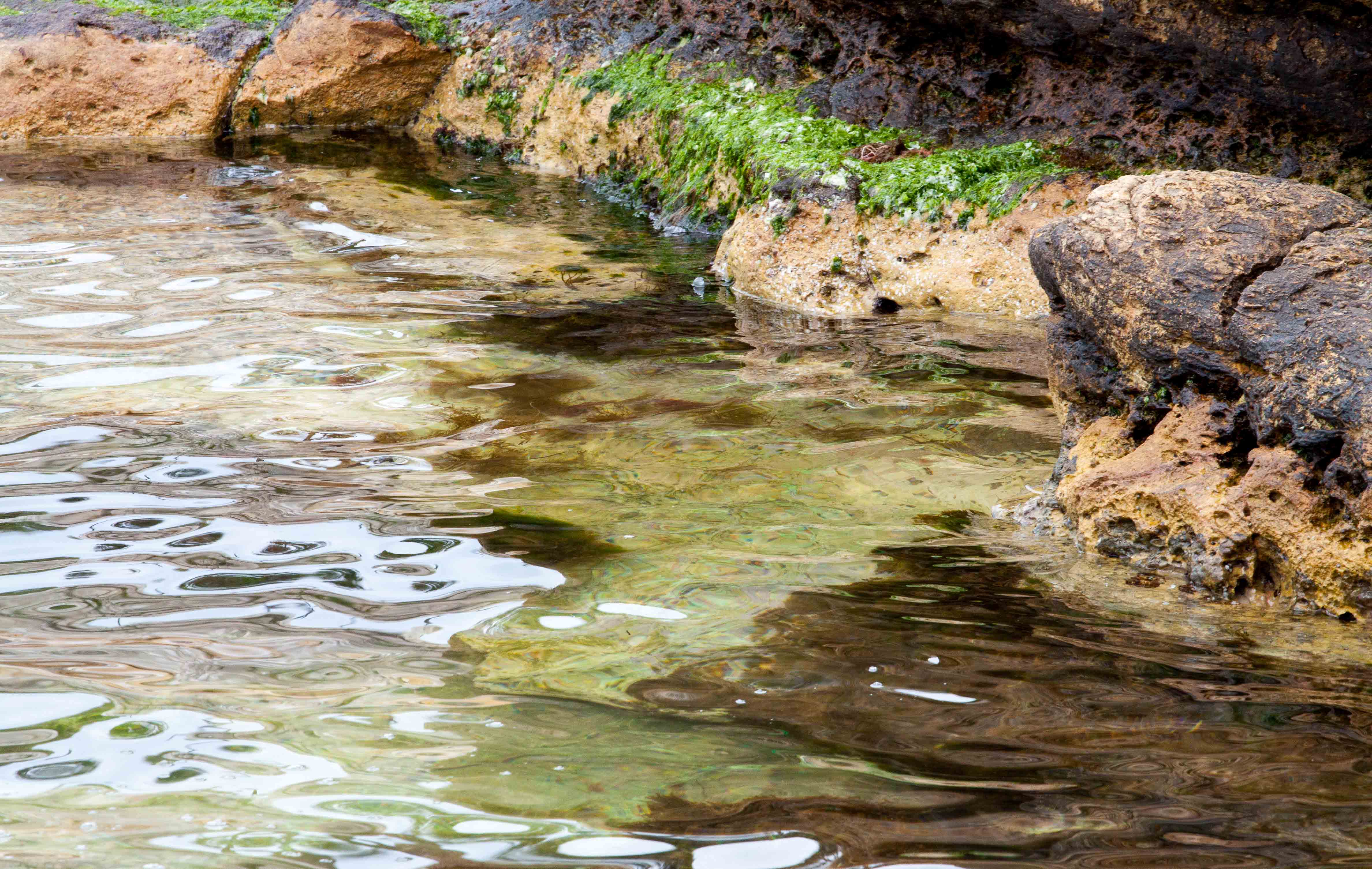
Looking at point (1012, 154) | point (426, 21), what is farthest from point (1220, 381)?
point (426, 21)

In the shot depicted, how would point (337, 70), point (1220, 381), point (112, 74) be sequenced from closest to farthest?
point (1220, 381) < point (112, 74) < point (337, 70)

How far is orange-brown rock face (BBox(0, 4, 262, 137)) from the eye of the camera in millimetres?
10898

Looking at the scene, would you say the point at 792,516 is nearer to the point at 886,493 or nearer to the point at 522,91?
the point at 886,493

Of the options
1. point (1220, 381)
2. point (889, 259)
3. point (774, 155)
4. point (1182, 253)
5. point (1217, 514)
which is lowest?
point (1217, 514)

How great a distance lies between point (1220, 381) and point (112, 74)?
10592 mm

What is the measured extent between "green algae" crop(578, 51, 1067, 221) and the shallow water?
1.04 m

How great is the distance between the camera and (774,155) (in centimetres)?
791

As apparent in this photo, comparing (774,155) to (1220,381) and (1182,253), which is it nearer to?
(1182,253)

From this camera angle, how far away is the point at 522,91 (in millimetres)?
10719

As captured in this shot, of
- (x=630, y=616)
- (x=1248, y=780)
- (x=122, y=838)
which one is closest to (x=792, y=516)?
(x=630, y=616)

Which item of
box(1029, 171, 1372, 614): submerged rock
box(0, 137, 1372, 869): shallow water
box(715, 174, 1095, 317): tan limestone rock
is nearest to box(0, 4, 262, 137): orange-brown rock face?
box(0, 137, 1372, 869): shallow water

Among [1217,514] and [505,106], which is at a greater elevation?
[505,106]

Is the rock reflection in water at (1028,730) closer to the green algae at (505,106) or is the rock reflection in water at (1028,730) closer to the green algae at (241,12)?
the green algae at (505,106)

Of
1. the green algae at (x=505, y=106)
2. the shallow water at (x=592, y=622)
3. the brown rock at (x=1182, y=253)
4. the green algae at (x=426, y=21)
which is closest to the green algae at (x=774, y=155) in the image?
the green algae at (x=505, y=106)
